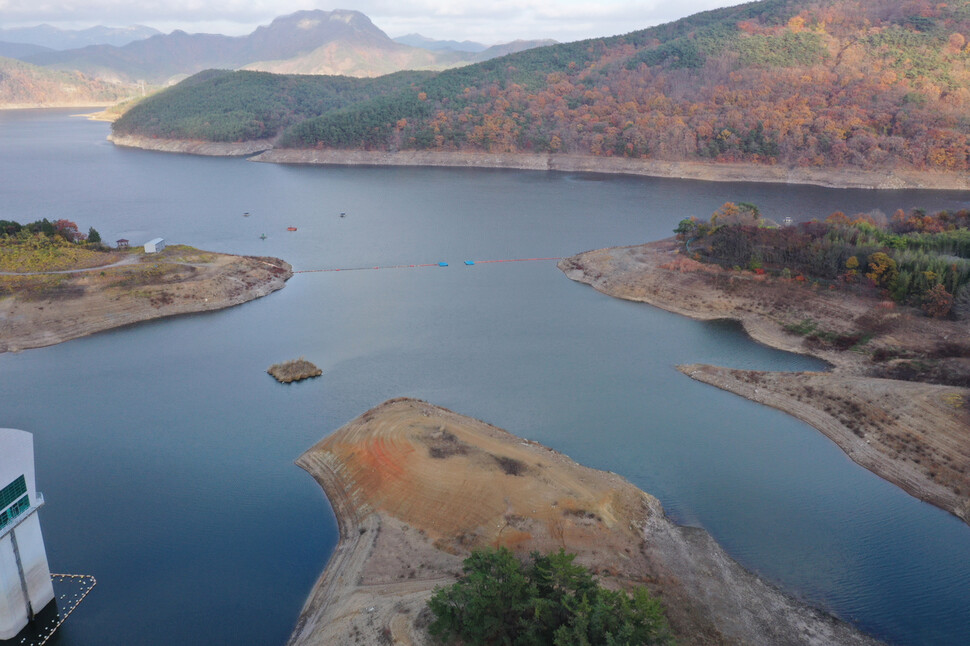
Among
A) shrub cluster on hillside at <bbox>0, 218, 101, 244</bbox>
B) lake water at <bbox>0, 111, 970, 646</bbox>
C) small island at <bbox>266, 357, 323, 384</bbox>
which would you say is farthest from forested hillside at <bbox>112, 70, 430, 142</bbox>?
small island at <bbox>266, 357, 323, 384</bbox>

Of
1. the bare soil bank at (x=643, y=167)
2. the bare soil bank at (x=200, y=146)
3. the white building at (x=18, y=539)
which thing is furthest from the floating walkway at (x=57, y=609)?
the bare soil bank at (x=200, y=146)

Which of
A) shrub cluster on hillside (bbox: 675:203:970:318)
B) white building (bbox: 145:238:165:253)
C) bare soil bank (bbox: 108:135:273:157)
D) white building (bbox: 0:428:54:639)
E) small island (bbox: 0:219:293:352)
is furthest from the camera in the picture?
bare soil bank (bbox: 108:135:273:157)

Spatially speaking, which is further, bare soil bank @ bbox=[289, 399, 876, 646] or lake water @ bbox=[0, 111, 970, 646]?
lake water @ bbox=[0, 111, 970, 646]

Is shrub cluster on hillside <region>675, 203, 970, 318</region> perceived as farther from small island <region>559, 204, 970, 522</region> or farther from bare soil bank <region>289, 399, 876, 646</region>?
bare soil bank <region>289, 399, 876, 646</region>

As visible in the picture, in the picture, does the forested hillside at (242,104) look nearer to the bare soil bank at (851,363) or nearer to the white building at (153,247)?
the white building at (153,247)

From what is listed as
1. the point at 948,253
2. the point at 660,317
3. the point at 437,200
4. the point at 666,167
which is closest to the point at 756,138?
the point at 666,167

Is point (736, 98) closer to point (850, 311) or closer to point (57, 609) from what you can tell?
point (850, 311)

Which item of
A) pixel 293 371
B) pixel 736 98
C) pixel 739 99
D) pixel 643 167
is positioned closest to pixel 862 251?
pixel 293 371

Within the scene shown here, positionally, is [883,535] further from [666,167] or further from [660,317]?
[666,167]
